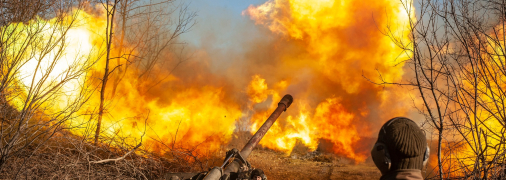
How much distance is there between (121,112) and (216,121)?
4075 millimetres

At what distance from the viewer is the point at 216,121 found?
44.3ft

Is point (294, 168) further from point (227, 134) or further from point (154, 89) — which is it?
point (154, 89)

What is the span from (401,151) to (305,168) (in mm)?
10343

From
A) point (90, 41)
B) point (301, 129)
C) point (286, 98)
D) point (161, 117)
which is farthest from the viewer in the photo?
point (301, 129)

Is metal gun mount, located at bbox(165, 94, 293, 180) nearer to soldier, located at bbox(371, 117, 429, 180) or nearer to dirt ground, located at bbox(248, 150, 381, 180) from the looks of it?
soldier, located at bbox(371, 117, 429, 180)

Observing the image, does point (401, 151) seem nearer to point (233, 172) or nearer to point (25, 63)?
point (233, 172)

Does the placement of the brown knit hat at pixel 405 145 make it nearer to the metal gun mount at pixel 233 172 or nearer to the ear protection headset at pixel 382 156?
the ear protection headset at pixel 382 156

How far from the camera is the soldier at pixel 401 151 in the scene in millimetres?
1891

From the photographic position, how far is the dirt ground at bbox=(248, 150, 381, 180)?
10359 mm

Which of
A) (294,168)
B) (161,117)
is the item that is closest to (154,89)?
(161,117)

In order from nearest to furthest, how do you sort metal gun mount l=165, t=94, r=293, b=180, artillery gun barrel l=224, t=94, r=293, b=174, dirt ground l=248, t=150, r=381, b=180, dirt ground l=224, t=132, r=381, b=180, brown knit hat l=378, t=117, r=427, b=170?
1. brown knit hat l=378, t=117, r=427, b=170
2. metal gun mount l=165, t=94, r=293, b=180
3. artillery gun barrel l=224, t=94, r=293, b=174
4. dirt ground l=248, t=150, r=381, b=180
5. dirt ground l=224, t=132, r=381, b=180

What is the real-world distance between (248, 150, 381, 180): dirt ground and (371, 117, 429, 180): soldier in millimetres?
8214

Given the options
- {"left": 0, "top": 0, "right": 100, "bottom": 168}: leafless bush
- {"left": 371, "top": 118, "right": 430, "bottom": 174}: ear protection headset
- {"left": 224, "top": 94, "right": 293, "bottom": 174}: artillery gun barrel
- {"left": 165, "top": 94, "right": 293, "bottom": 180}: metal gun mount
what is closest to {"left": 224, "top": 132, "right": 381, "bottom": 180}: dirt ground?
{"left": 224, "top": 94, "right": 293, "bottom": 174}: artillery gun barrel

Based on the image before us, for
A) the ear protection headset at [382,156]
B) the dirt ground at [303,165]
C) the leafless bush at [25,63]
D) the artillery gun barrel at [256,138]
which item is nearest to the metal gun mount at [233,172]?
the artillery gun barrel at [256,138]
